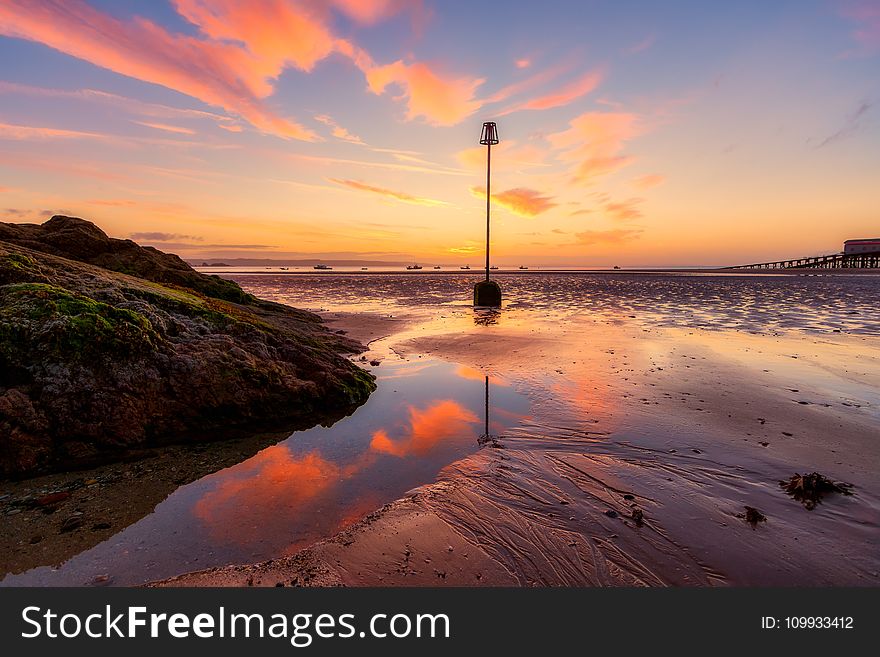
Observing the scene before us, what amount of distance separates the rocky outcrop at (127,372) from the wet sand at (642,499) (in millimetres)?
3536

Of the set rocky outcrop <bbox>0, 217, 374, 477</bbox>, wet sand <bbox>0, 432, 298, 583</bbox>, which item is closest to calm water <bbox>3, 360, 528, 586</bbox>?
wet sand <bbox>0, 432, 298, 583</bbox>

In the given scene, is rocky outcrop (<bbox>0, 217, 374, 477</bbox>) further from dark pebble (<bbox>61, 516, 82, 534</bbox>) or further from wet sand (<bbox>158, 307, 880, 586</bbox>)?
wet sand (<bbox>158, 307, 880, 586</bbox>)

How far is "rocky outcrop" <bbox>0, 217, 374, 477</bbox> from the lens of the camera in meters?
5.67

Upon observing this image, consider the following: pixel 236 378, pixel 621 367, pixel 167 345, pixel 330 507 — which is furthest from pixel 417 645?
pixel 621 367

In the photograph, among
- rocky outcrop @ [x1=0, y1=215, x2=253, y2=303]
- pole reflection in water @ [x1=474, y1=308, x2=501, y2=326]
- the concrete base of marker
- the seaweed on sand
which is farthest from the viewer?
the concrete base of marker

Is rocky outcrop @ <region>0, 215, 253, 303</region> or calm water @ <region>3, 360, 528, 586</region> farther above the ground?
rocky outcrop @ <region>0, 215, 253, 303</region>

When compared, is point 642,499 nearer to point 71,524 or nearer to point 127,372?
point 71,524

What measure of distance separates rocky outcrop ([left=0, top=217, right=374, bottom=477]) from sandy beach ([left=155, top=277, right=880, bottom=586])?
3.22 metres

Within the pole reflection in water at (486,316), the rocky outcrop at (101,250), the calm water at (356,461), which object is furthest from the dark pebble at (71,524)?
the pole reflection in water at (486,316)

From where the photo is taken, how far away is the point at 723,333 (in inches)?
659

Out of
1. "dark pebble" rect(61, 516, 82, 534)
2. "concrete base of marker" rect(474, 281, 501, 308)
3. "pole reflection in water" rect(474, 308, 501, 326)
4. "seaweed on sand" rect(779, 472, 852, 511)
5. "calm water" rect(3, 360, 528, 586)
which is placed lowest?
"calm water" rect(3, 360, 528, 586)

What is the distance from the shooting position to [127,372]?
6457 millimetres

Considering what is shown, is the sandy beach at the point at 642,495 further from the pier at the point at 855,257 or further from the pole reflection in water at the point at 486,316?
the pier at the point at 855,257

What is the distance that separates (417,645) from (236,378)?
574cm
